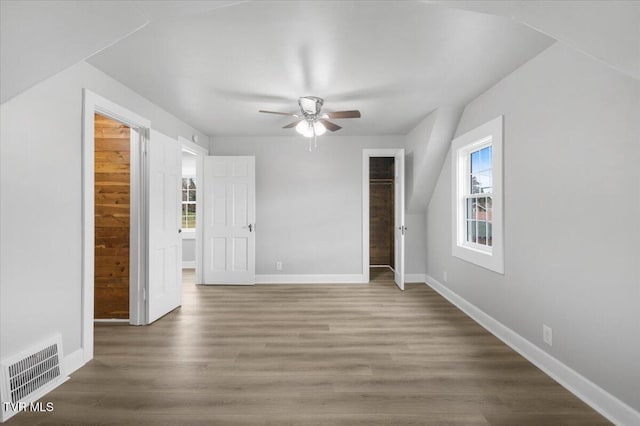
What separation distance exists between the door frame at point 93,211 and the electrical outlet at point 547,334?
3561mm

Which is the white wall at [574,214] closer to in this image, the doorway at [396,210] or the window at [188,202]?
the doorway at [396,210]

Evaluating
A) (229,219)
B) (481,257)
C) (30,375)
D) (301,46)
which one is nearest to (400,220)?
(481,257)

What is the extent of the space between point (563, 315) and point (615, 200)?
35.2 inches

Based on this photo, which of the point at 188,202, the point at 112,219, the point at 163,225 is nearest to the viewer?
the point at 112,219

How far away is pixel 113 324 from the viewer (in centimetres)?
354

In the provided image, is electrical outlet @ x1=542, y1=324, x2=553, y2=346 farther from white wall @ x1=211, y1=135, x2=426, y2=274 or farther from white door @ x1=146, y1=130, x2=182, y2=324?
white door @ x1=146, y1=130, x2=182, y2=324

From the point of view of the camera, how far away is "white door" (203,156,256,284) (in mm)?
5258

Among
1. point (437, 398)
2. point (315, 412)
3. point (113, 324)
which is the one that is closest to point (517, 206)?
point (437, 398)

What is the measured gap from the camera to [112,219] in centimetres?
362

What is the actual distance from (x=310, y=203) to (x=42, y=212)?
3.70 meters

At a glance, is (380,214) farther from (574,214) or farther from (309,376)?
(309,376)

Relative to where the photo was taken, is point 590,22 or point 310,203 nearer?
point 590,22

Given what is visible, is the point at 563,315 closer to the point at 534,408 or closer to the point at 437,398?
the point at 534,408

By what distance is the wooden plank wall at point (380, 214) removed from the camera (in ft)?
23.0
